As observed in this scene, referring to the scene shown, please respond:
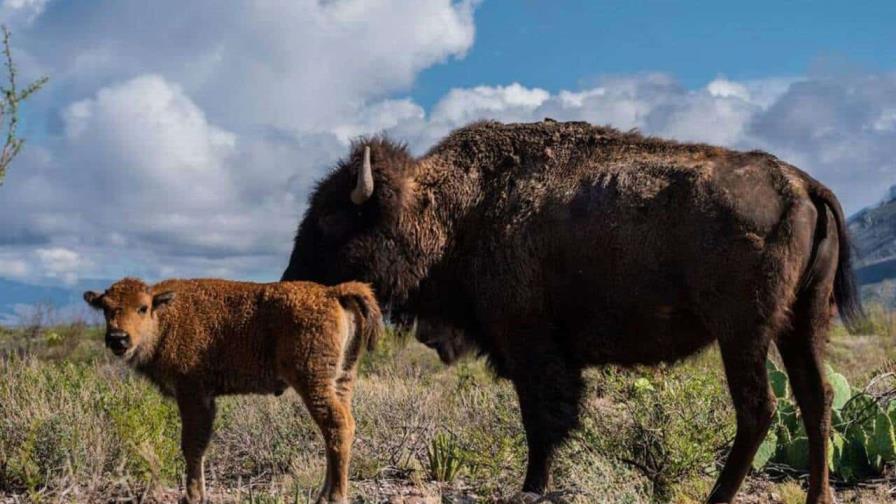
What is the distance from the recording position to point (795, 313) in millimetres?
7188

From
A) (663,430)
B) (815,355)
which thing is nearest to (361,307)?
(663,430)

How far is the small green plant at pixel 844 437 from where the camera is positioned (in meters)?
8.88

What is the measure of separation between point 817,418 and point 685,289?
52.3 inches

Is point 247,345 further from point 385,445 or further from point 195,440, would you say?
point 385,445

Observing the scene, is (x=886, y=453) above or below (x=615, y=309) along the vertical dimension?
below

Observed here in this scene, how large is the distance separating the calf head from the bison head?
1479mm

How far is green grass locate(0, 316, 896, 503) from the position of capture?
292 inches

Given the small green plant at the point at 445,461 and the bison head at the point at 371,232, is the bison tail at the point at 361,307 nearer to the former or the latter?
the bison head at the point at 371,232

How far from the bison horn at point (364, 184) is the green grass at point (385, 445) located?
2.03 m

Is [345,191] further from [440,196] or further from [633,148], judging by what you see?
[633,148]

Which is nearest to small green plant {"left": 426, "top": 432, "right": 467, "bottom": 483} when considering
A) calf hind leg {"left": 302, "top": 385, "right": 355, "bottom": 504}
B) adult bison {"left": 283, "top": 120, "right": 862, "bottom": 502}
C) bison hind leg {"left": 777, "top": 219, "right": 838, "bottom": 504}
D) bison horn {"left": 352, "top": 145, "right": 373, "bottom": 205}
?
adult bison {"left": 283, "top": 120, "right": 862, "bottom": 502}

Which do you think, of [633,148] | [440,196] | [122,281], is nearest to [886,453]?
[633,148]

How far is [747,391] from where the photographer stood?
6.77m

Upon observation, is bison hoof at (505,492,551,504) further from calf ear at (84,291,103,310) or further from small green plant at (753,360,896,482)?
calf ear at (84,291,103,310)
